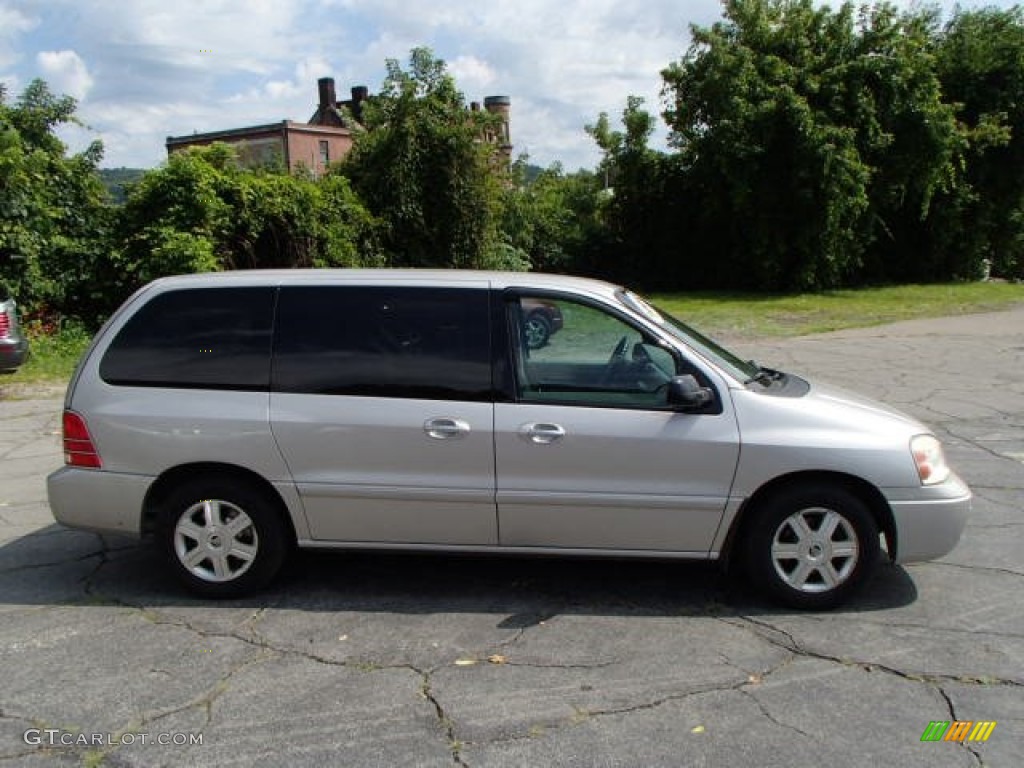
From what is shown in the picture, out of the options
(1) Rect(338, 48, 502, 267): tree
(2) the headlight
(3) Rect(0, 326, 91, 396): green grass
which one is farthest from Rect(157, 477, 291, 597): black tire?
(1) Rect(338, 48, 502, 267): tree

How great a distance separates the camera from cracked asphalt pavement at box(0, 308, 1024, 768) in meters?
3.22

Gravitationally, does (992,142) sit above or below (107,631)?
above

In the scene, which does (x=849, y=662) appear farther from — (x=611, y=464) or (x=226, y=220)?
(x=226, y=220)

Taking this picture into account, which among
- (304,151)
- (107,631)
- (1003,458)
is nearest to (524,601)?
(107,631)

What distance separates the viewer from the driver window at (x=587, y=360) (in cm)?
433

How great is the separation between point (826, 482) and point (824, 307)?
709 inches

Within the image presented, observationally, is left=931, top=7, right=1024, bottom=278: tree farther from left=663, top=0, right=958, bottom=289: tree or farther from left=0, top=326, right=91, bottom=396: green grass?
left=0, top=326, right=91, bottom=396: green grass

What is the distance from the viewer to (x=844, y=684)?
12.0 feet

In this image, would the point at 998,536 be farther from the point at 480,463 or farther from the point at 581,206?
the point at 581,206

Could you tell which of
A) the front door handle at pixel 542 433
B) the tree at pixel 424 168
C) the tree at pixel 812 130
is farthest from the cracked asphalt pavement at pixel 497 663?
the tree at pixel 812 130

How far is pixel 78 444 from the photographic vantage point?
14.8 ft

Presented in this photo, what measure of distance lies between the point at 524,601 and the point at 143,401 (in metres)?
2.22

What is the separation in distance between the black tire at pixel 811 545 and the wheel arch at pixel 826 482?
0.02m

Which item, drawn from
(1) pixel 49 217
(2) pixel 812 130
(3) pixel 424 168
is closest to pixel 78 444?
(1) pixel 49 217
